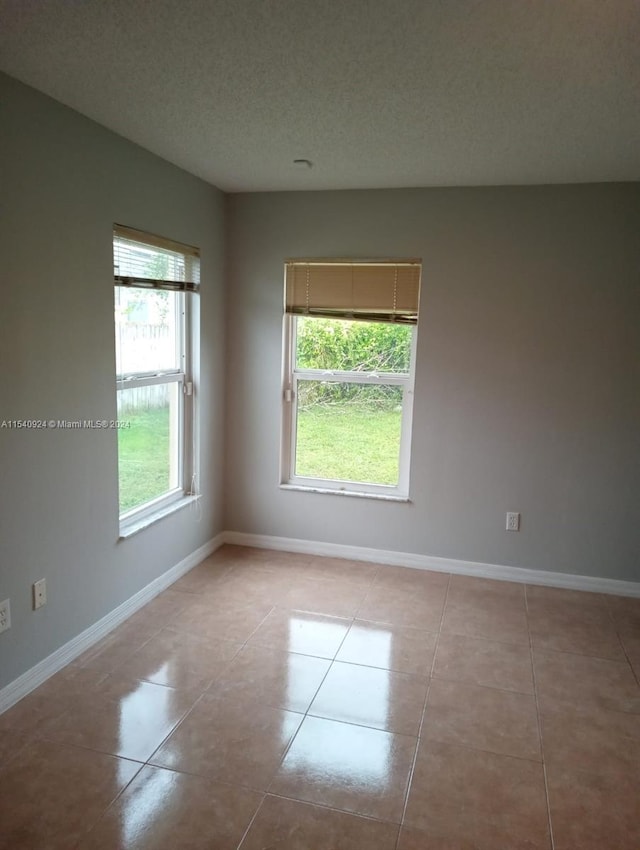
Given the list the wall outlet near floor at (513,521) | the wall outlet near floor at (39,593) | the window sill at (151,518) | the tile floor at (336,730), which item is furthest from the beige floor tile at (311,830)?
the wall outlet near floor at (513,521)

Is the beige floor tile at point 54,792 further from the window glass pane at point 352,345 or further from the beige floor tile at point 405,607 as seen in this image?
the window glass pane at point 352,345

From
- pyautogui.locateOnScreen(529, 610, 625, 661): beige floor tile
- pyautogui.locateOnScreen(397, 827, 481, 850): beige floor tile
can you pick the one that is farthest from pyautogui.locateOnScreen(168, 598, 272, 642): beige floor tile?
pyautogui.locateOnScreen(529, 610, 625, 661): beige floor tile

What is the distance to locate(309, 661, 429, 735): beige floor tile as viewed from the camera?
231 cm

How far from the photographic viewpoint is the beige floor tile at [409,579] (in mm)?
3527

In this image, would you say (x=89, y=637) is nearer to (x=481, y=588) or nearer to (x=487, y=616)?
(x=487, y=616)

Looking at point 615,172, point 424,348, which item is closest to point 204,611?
point 424,348

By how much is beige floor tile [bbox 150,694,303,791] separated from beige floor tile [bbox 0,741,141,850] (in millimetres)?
167

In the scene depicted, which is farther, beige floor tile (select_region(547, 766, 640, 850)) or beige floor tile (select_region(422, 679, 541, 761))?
beige floor tile (select_region(422, 679, 541, 761))

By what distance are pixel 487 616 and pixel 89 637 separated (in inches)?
78.3

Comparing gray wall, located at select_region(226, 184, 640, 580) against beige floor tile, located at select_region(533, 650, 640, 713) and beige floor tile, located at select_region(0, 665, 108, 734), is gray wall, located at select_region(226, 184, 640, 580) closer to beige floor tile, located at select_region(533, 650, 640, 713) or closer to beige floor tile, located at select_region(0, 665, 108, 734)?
beige floor tile, located at select_region(533, 650, 640, 713)

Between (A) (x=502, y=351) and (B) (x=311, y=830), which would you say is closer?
(B) (x=311, y=830)

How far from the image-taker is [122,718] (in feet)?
7.40

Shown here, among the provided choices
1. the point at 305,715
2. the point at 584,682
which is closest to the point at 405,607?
the point at 584,682

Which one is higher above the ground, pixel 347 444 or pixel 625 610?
pixel 347 444
